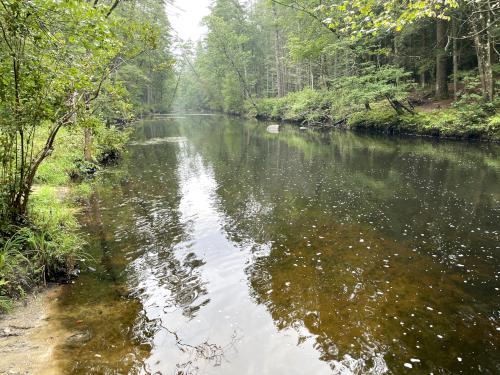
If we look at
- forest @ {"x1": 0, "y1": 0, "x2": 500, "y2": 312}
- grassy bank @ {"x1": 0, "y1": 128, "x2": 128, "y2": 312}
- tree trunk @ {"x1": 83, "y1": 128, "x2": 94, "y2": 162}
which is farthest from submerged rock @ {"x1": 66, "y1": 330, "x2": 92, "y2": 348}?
tree trunk @ {"x1": 83, "y1": 128, "x2": 94, "y2": 162}

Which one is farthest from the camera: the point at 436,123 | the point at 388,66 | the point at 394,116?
the point at 394,116

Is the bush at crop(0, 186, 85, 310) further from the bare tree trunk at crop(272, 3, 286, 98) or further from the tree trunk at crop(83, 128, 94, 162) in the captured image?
the bare tree trunk at crop(272, 3, 286, 98)

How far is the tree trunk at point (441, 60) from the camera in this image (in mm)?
26400

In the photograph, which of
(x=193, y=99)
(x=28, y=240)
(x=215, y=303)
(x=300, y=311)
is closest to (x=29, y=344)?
(x=28, y=240)

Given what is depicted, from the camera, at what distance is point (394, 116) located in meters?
29.4

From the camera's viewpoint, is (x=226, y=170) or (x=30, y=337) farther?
(x=226, y=170)

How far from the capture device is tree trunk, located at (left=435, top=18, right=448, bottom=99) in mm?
26400

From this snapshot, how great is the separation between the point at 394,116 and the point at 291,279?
26.3m

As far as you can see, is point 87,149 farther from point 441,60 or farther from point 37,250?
point 441,60

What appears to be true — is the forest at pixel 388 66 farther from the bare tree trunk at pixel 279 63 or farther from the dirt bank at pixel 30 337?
the dirt bank at pixel 30 337

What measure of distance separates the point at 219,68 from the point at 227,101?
599 centimetres

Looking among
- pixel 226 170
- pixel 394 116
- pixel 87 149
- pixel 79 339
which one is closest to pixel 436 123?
pixel 394 116

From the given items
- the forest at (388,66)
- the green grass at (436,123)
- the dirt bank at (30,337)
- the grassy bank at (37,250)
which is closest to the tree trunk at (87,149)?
the grassy bank at (37,250)

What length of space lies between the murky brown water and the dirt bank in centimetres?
22
